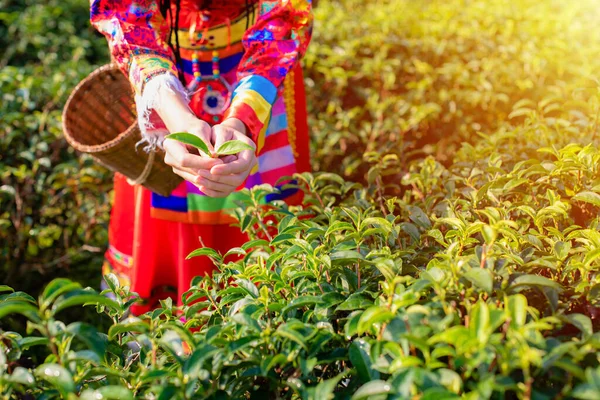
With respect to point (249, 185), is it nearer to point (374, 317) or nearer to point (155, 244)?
point (155, 244)

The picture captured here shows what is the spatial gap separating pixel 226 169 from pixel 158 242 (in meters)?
0.76

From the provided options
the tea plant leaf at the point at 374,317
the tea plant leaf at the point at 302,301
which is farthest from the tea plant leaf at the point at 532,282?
the tea plant leaf at the point at 302,301

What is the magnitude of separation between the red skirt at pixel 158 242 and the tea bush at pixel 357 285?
18 centimetres

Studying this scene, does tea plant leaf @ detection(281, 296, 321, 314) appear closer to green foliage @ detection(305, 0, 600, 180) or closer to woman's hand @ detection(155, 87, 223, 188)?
woman's hand @ detection(155, 87, 223, 188)

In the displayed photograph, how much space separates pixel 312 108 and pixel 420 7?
1.11 m

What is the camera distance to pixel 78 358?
0.90 meters

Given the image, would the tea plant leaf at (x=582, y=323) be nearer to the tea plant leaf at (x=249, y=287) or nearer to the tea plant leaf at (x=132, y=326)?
the tea plant leaf at (x=249, y=287)

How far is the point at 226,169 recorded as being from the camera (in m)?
1.30

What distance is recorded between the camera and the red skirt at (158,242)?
1867 millimetres

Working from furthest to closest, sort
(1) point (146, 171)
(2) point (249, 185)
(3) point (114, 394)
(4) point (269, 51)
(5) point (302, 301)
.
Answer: (2) point (249, 185) < (1) point (146, 171) < (4) point (269, 51) < (5) point (302, 301) < (3) point (114, 394)

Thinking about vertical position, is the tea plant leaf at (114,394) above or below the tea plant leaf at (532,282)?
below

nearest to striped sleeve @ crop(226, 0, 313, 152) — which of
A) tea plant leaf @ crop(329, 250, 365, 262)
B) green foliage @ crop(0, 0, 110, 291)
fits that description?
tea plant leaf @ crop(329, 250, 365, 262)

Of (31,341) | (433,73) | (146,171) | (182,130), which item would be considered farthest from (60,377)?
(433,73)

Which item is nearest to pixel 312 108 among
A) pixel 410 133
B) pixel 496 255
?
pixel 410 133
